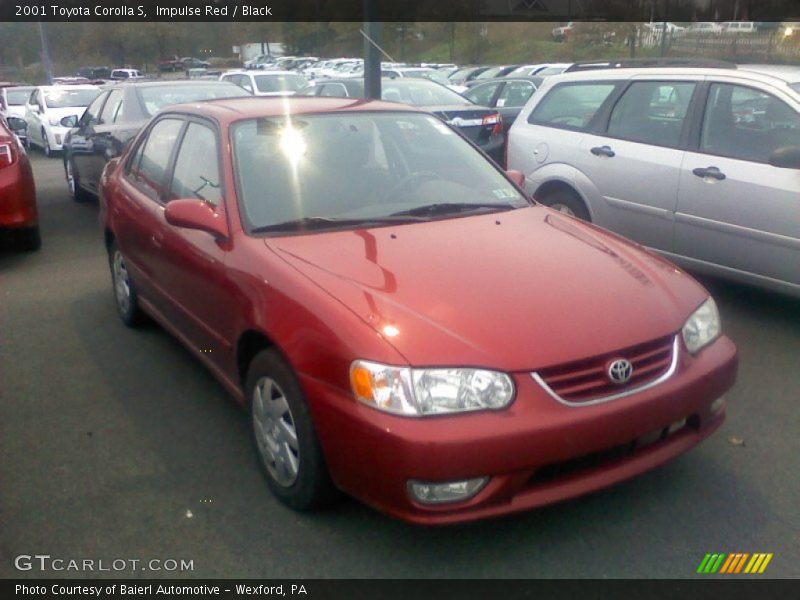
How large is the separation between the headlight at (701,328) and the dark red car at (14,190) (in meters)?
6.16

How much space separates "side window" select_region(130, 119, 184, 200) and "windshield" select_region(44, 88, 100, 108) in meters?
12.4

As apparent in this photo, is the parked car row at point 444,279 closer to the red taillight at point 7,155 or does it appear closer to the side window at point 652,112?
the side window at point 652,112

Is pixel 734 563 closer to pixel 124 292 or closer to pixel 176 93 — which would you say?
pixel 124 292

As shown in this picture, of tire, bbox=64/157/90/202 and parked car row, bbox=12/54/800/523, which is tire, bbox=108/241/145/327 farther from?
tire, bbox=64/157/90/202

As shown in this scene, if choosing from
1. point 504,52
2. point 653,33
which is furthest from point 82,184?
point 504,52

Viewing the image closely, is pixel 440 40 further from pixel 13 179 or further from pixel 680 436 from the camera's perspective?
pixel 680 436

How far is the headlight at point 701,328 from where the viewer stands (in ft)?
10.7

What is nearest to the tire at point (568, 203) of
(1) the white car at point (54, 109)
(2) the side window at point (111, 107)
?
(2) the side window at point (111, 107)

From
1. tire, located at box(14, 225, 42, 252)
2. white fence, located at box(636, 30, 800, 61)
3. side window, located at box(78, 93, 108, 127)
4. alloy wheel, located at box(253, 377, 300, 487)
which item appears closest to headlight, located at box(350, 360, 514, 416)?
alloy wheel, located at box(253, 377, 300, 487)

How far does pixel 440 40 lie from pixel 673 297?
4420 centimetres

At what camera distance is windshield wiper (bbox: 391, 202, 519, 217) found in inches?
157

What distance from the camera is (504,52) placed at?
1662 inches

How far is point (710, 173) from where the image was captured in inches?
215
